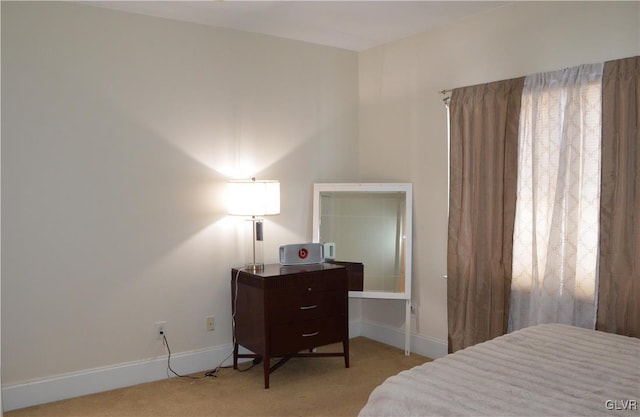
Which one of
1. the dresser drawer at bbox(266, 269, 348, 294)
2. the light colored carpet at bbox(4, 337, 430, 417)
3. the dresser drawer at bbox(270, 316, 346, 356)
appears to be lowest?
the light colored carpet at bbox(4, 337, 430, 417)

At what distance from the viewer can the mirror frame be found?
167 inches

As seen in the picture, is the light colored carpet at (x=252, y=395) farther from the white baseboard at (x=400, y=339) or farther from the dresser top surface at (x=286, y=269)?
the dresser top surface at (x=286, y=269)

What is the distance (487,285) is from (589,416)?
1913 mm

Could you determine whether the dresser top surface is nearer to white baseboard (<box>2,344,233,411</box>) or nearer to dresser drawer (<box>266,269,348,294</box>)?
dresser drawer (<box>266,269,348,294</box>)

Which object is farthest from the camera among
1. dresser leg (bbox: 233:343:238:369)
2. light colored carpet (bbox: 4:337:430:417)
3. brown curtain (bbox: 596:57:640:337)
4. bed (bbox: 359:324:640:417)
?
dresser leg (bbox: 233:343:238:369)

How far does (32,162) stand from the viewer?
10.8 feet

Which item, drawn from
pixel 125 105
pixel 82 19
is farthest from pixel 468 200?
pixel 82 19

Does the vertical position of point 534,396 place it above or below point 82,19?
below

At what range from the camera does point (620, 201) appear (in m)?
2.92

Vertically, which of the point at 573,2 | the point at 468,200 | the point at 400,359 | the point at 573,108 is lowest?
the point at 400,359

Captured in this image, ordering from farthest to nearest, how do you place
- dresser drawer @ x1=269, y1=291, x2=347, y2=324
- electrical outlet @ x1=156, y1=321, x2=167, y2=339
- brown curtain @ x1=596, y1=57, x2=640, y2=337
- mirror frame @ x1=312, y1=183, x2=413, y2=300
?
mirror frame @ x1=312, y1=183, x2=413, y2=300 → electrical outlet @ x1=156, y1=321, x2=167, y2=339 → dresser drawer @ x1=269, y1=291, x2=347, y2=324 → brown curtain @ x1=596, y1=57, x2=640, y2=337

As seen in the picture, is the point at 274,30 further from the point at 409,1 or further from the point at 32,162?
the point at 32,162

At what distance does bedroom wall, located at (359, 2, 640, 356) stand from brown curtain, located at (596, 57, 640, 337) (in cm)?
22

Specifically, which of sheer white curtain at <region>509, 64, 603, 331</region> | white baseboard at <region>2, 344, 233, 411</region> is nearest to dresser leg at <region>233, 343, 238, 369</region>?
white baseboard at <region>2, 344, 233, 411</region>
